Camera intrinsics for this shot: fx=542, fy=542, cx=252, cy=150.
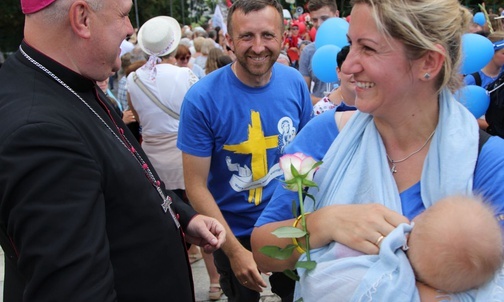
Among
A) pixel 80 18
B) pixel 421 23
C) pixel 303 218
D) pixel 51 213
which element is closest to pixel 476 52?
pixel 421 23

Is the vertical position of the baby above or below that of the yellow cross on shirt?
above

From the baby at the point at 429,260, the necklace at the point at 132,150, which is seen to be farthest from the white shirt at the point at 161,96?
the baby at the point at 429,260

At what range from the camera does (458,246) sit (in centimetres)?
123

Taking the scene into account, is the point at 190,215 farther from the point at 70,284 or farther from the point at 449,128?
the point at 449,128

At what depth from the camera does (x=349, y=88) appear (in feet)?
9.42

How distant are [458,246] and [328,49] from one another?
10.1 feet

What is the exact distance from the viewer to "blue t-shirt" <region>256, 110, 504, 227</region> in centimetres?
144

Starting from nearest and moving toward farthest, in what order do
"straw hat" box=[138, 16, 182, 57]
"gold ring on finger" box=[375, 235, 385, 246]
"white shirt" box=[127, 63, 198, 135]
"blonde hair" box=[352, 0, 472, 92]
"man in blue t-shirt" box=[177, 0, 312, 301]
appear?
"gold ring on finger" box=[375, 235, 385, 246]
"blonde hair" box=[352, 0, 472, 92]
"man in blue t-shirt" box=[177, 0, 312, 301]
"white shirt" box=[127, 63, 198, 135]
"straw hat" box=[138, 16, 182, 57]

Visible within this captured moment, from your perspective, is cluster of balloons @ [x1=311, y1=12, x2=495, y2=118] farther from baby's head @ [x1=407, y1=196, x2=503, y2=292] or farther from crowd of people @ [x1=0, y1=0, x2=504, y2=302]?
baby's head @ [x1=407, y1=196, x2=503, y2=292]

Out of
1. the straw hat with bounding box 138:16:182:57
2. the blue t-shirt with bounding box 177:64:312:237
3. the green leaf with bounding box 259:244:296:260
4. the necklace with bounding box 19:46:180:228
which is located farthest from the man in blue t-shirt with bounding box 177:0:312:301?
the straw hat with bounding box 138:16:182:57

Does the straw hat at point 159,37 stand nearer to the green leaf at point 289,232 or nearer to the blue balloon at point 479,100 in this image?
the blue balloon at point 479,100

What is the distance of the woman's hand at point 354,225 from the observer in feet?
4.56

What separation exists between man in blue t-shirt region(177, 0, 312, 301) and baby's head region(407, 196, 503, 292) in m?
1.56

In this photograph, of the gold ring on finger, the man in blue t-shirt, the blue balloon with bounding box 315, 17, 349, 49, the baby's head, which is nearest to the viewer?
the baby's head
